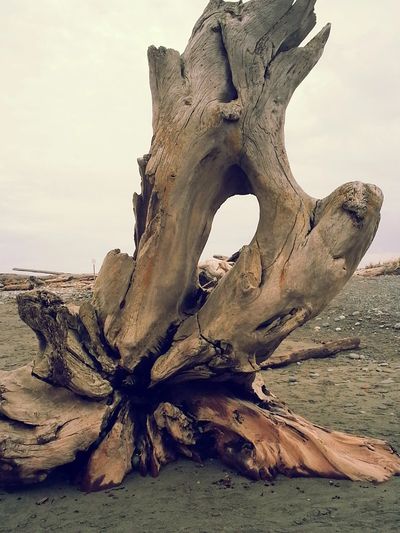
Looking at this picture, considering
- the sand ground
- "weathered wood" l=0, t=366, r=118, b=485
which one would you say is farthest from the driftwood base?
the sand ground

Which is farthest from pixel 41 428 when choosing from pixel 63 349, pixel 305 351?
pixel 305 351

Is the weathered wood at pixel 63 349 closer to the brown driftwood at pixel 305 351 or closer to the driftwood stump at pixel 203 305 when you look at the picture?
the driftwood stump at pixel 203 305

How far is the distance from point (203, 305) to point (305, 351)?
5.54 m

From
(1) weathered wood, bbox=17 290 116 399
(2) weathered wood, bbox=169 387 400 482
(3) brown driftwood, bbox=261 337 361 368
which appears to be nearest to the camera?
(2) weathered wood, bbox=169 387 400 482

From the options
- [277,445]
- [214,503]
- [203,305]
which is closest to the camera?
[214,503]

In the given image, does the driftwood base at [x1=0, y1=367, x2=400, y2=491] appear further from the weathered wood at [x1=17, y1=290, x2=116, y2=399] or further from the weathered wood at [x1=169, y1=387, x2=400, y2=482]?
the weathered wood at [x1=17, y1=290, x2=116, y2=399]

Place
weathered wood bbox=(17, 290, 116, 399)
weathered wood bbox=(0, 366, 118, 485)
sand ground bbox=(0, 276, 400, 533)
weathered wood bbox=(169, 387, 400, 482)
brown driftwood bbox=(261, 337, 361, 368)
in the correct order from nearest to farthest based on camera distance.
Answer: sand ground bbox=(0, 276, 400, 533) → weathered wood bbox=(0, 366, 118, 485) → weathered wood bbox=(169, 387, 400, 482) → weathered wood bbox=(17, 290, 116, 399) → brown driftwood bbox=(261, 337, 361, 368)

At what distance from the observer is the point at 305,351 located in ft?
32.6

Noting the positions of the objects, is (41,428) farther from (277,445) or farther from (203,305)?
(277,445)

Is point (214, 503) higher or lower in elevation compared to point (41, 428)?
lower

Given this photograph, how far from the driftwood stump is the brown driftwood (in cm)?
447

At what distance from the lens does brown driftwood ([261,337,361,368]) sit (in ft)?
31.3

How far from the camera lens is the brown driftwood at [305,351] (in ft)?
31.3

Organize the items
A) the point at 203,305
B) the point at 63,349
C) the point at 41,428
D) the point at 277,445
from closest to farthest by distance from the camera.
A: 1. the point at 41,428
2. the point at 277,445
3. the point at 63,349
4. the point at 203,305
